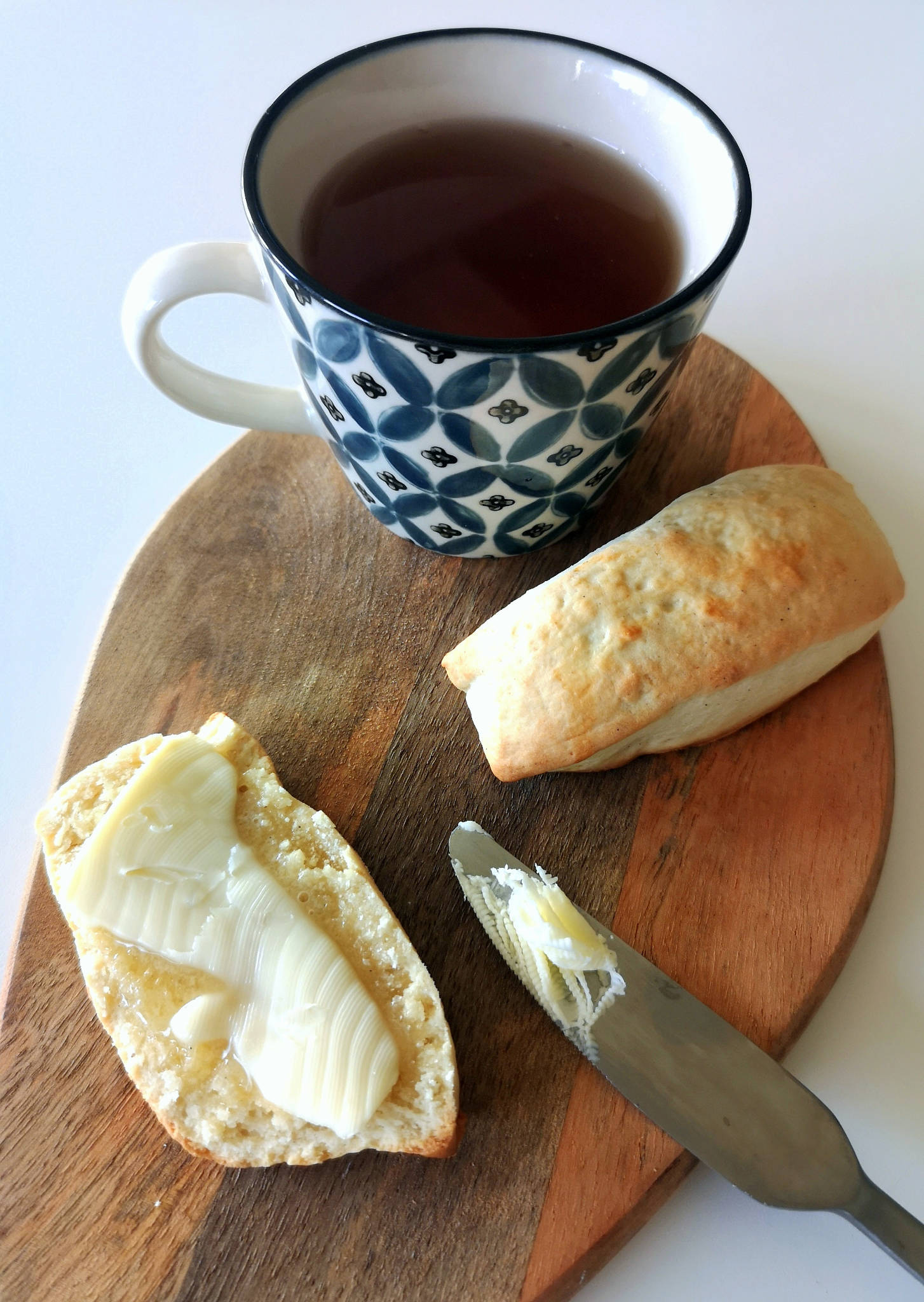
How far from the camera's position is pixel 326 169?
44.1 inches

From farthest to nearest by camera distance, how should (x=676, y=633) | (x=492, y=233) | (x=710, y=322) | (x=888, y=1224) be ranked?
(x=710, y=322) < (x=492, y=233) < (x=676, y=633) < (x=888, y=1224)

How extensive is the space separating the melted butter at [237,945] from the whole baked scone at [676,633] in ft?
0.92

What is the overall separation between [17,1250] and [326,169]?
1160 mm

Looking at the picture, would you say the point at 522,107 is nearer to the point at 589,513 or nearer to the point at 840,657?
the point at 589,513

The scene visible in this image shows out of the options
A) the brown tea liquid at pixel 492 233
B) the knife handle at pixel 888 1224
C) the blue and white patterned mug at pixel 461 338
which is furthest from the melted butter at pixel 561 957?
the brown tea liquid at pixel 492 233

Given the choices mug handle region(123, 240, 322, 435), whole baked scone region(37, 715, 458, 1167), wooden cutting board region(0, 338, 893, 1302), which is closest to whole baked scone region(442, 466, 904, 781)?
wooden cutting board region(0, 338, 893, 1302)

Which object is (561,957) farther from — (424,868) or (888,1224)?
(888,1224)

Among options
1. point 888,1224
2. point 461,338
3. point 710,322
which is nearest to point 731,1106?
point 888,1224

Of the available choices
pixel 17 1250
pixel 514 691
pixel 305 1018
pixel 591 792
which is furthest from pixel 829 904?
pixel 17 1250

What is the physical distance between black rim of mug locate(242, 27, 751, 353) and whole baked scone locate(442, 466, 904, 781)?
0.87 ft

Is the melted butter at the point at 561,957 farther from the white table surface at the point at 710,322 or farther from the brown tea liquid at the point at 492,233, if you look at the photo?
the brown tea liquid at the point at 492,233

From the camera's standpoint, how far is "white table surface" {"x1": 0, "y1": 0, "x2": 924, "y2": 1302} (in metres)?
0.98

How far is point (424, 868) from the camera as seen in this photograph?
104cm

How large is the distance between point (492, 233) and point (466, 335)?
28 cm
